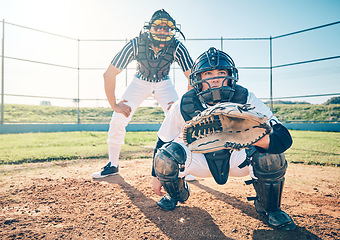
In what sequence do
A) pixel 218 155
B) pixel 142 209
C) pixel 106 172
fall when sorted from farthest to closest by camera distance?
pixel 106 172 < pixel 142 209 < pixel 218 155

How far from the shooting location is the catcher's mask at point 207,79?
217 centimetres

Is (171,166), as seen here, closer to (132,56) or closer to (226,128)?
(226,128)

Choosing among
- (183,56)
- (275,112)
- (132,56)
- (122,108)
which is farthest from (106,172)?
(275,112)

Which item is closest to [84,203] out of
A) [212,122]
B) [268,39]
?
[212,122]

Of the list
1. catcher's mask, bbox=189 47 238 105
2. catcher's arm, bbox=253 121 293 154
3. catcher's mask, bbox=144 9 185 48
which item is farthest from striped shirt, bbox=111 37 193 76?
catcher's arm, bbox=253 121 293 154

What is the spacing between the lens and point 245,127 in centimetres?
183

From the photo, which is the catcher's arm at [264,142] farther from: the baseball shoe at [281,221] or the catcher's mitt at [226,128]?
the baseball shoe at [281,221]

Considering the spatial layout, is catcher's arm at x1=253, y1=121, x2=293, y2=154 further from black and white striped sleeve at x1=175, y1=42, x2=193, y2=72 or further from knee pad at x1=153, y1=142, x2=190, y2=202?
black and white striped sleeve at x1=175, y1=42, x2=193, y2=72

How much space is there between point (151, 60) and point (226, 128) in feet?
7.98

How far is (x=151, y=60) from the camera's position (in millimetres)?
3953

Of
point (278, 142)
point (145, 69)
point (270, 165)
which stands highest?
point (145, 69)

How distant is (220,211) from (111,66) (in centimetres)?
263

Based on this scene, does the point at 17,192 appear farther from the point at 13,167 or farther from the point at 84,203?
the point at 13,167

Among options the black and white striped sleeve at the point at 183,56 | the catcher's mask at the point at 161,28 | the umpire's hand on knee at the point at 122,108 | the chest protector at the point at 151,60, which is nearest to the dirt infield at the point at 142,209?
the umpire's hand on knee at the point at 122,108
